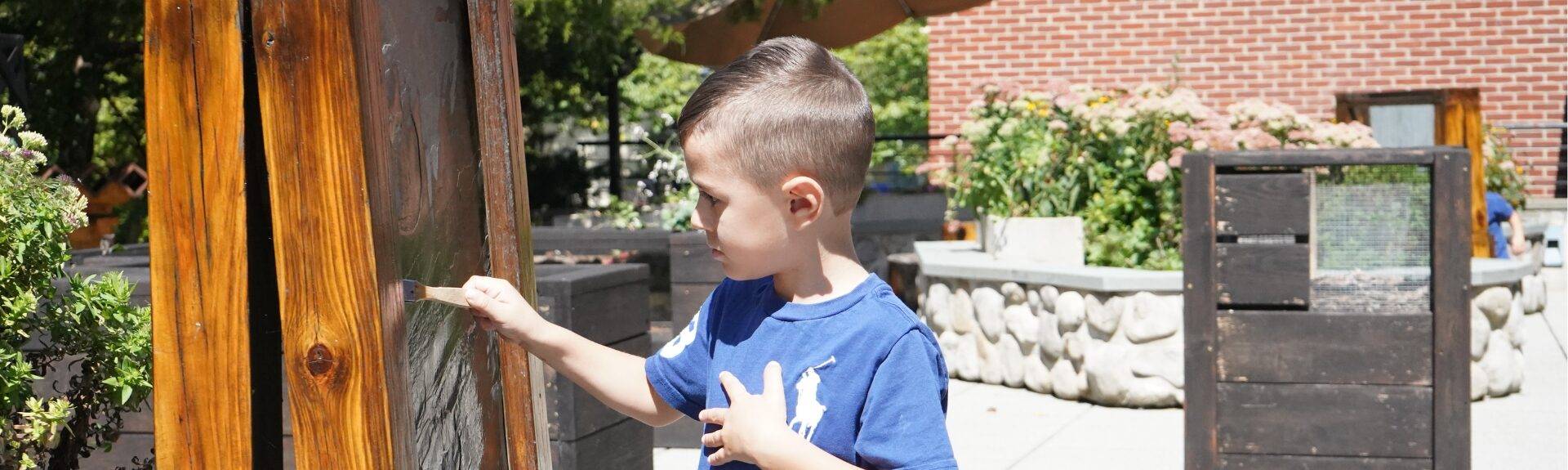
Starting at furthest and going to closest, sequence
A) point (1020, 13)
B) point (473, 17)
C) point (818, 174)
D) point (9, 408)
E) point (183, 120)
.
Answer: point (1020, 13)
point (9, 408)
point (473, 17)
point (818, 174)
point (183, 120)

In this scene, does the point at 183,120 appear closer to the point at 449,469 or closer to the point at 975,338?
the point at 449,469

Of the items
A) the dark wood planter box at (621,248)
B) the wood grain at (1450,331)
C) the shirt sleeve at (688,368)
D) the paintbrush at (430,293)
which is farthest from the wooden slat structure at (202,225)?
Answer: the dark wood planter box at (621,248)

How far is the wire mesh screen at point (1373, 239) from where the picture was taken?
400cm

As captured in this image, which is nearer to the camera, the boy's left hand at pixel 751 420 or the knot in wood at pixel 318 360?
the knot in wood at pixel 318 360

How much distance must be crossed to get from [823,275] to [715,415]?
0.22m

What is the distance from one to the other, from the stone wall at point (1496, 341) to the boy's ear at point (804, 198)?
5.44 meters

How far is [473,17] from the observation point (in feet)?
5.67

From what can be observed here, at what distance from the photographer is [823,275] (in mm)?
1681

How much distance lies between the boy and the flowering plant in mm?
5123

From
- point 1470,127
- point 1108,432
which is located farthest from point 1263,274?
point 1470,127

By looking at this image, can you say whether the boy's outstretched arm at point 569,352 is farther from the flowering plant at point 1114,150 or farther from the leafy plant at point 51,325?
the flowering plant at point 1114,150

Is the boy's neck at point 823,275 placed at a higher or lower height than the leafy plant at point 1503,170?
higher

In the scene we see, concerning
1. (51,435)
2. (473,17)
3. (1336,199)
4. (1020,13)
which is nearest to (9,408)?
(51,435)

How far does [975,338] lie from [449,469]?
5.62 meters
